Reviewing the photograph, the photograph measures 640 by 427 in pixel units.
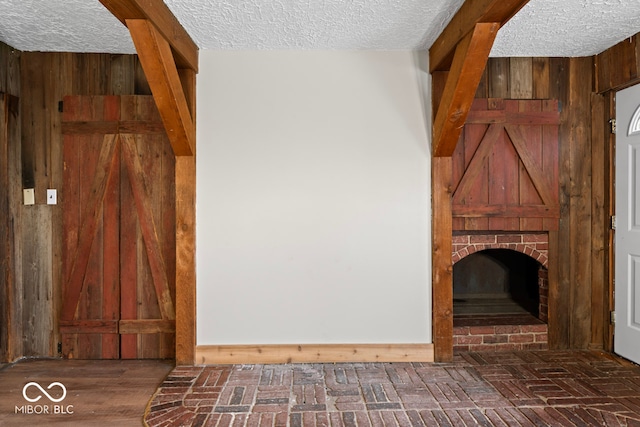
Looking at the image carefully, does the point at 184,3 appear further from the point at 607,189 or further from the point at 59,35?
the point at 607,189

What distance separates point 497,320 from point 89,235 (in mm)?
3499

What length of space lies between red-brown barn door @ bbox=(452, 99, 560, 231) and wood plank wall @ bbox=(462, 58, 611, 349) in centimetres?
11

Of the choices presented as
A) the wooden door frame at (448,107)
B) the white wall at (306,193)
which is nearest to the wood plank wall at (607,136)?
the wooden door frame at (448,107)

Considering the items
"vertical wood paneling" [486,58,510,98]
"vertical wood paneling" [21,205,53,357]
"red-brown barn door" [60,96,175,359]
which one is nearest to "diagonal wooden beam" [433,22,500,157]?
"vertical wood paneling" [486,58,510,98]

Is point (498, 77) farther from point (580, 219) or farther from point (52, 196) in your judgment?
point (52, 196)

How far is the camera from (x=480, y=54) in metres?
2.89

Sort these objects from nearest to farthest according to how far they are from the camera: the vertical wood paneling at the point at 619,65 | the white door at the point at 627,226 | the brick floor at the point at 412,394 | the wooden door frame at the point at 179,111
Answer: the brick floor at the point at 412,394 → the wooden door frame at the point at 179,111 → the vertical wood paneling at the point at 619,65 → the white door at the point at 627,226

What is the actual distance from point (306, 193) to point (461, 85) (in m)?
1.37

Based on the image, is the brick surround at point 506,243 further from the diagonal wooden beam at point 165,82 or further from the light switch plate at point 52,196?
the light switch plate at point 52,196

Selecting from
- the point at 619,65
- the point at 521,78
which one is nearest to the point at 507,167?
the point at 521,78

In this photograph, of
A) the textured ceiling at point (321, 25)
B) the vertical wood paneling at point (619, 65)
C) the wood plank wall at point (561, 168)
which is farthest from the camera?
the wood plank wall at point (561, 168)

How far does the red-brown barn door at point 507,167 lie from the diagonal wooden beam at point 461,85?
370 mm

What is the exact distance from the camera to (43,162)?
12.2 ft

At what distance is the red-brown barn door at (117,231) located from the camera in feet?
12.1
